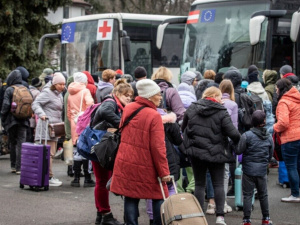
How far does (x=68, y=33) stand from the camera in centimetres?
2156

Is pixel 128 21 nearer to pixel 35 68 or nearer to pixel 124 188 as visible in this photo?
pixel 35 68

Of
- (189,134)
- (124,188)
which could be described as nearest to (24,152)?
(189,134)

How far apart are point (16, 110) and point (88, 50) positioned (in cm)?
821

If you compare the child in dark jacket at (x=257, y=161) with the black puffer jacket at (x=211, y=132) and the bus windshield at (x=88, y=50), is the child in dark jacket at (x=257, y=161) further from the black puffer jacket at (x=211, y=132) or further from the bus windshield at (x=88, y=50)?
the bus windshield at (x=88, y=50)

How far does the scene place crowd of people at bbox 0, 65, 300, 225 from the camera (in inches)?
280

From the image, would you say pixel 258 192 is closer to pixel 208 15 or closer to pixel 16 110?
pixel 16 110

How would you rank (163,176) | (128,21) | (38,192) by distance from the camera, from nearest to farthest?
(163,176) < (38,192) < (128,21)

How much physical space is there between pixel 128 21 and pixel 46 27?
854 cm

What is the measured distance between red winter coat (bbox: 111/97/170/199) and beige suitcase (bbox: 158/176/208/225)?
0.33 meters

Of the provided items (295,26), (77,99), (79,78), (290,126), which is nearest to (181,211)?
(290,126)

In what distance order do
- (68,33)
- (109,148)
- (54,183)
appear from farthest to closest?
1. (68,33)
2. (54,183)
3. (109,148)

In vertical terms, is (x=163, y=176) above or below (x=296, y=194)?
above

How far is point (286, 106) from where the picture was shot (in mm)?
10078

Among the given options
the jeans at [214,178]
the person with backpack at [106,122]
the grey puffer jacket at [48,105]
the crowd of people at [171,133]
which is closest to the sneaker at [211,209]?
the crowd of people at [171,133]
